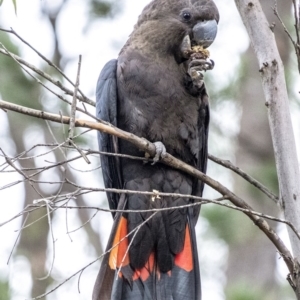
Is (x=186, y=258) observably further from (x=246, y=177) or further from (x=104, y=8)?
(x=104, y=8)

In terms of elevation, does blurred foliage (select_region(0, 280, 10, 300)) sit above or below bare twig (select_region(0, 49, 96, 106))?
above

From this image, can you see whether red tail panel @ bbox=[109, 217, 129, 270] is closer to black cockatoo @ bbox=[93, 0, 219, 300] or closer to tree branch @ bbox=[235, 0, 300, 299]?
black cockatoo @ bbox=[93, 0, 219, 300]

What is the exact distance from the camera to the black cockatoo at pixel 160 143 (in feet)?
9.77

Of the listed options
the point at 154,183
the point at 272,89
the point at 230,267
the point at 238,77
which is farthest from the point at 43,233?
the point at 272,89

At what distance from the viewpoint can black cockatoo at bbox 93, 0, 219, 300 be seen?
2.98m

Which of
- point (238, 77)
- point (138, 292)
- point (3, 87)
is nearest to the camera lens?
point (138, 292)

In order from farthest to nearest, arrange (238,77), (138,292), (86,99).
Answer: (238,77), (138,292), (86,99)

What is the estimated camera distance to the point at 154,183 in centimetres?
303

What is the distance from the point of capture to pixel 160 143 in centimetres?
287

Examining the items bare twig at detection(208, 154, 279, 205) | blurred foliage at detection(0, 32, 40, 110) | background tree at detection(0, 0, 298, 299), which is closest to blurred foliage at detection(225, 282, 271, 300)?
background tree at detection(0, 0, 298, 299)

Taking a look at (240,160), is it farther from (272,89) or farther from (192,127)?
(272,89)

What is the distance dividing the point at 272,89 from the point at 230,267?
331cm

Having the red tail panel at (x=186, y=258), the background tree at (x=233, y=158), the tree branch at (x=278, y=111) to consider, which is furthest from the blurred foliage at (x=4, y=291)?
the tree branch at (x=278, y=111)

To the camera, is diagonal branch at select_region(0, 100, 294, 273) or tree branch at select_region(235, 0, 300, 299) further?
tree branch at select_region(235, 0, 300, 299)
